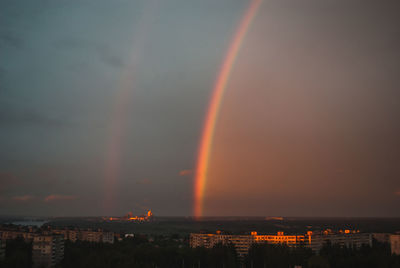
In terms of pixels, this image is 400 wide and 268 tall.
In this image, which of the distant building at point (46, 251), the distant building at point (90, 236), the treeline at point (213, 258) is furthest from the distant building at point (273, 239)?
the distant building at point (46, 251)

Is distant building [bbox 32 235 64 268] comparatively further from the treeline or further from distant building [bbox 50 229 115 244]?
distant building [bbox 50 229 115 244]

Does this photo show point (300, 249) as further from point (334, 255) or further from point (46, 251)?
point (46, 251)

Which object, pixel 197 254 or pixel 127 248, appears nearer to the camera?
pixel 197 254

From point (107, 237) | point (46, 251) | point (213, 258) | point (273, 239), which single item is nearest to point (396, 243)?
point (273, 239)

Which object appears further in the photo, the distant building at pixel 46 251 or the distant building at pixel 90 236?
the distant building at pixel 90 236

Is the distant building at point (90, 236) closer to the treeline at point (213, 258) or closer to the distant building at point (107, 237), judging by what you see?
the distant building at point (107, 237)

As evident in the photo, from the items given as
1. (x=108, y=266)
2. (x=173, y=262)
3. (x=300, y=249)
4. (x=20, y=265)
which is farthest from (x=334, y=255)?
(x=20, y=265)
